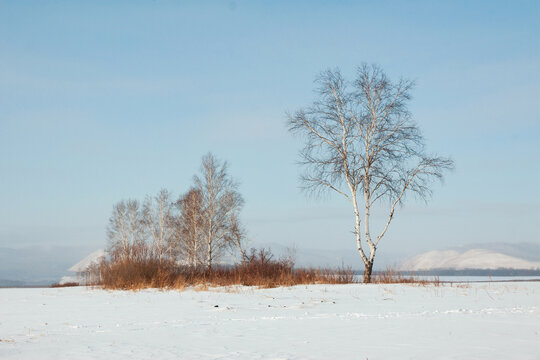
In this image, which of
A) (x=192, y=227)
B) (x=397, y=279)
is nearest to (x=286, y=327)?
(x=397, y=279)

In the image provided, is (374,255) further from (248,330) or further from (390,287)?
(248,330)

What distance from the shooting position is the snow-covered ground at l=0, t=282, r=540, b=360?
18.4 ft

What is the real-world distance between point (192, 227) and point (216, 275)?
1834cm

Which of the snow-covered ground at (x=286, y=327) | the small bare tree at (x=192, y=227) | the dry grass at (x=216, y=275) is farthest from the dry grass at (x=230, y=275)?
the small bare tree at (x=192, y=227)

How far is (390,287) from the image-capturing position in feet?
48.6

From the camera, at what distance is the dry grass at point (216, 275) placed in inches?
704

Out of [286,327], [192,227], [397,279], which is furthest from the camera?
[192,227]

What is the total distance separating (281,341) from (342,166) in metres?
13.5

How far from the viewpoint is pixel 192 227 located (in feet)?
124

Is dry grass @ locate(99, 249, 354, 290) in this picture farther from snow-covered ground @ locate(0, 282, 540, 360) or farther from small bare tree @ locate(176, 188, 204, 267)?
small bare tree @ locate(176, 188, 204, 267)

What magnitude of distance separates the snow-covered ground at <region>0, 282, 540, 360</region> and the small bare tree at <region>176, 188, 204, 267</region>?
2309 centimetres

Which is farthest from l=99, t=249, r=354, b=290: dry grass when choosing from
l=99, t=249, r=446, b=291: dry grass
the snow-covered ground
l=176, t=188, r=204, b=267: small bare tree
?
l=176, t=188, r=204, b=267: small bare tree

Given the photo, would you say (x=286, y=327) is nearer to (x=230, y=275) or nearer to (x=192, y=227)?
(x=230, y=275)

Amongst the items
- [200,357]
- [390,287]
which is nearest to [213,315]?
[200,357]
